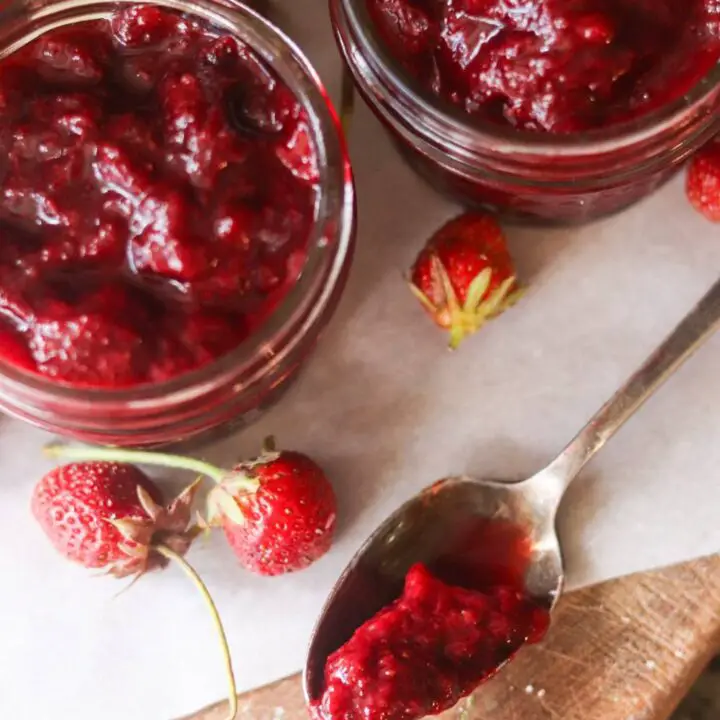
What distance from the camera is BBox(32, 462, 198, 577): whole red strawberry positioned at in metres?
1.14

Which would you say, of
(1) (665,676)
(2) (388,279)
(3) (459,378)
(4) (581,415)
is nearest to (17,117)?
(2) (388,279)

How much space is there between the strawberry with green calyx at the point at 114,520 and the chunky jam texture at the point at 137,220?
273mm

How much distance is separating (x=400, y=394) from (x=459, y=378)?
8 centimetres

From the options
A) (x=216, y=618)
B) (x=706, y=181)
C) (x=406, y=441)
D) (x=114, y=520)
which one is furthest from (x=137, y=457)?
(x=706, y=181)

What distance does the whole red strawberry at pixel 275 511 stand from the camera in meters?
1.13

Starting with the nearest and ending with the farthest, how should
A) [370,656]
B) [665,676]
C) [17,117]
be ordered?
[17,117]
[370,656]
[665,676]

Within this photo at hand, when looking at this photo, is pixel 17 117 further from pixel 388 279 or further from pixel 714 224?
pixel 714 224

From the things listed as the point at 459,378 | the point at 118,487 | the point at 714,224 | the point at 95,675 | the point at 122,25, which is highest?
the point at 714,224

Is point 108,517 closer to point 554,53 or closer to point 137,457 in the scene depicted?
point 137,457

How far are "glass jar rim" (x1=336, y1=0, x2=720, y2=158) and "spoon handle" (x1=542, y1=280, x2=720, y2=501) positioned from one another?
0.29m

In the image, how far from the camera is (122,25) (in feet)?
3.34

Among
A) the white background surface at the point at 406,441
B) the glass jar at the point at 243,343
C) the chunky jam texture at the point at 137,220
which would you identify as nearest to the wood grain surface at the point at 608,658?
the white background surface at the point at 406,441

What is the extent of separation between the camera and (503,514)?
1199 mm

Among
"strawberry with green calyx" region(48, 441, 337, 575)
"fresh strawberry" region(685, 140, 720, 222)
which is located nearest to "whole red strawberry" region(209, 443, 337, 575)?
"strawberry with green calyx" region(48, 441, 337, 575)
